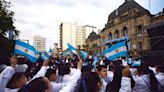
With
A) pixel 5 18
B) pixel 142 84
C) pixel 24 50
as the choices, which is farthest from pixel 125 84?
pixel 5 18

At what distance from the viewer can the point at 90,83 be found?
3381 millimetres

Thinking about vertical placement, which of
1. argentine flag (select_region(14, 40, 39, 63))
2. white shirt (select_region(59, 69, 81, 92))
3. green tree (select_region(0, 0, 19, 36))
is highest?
green tree (select_region(0, 0, 19, 36))

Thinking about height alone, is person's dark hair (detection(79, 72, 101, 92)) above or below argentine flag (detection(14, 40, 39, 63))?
below

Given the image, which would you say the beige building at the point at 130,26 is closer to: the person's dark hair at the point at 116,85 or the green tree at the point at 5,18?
the green tree at the point at 5,18

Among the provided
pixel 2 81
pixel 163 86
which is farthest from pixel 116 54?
pixel 2 81

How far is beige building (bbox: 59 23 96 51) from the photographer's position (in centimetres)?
15788

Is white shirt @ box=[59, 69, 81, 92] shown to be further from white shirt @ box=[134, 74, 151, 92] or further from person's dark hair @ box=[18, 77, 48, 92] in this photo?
white shirt @ box=[134, 74, 151, 92]

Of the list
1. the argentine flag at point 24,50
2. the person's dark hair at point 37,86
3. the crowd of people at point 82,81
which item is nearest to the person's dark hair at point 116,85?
the crowd of people at point 82,81

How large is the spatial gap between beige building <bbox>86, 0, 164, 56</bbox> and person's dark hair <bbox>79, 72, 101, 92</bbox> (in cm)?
3864

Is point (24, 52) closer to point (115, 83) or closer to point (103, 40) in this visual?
point (115, 83)

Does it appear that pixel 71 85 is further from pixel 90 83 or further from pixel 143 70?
pixel 143 70

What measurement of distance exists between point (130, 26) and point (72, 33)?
11599cm

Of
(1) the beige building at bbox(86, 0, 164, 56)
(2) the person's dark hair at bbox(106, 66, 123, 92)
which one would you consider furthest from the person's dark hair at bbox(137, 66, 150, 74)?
(1) the beige building at bbox(86, 0, 164, 56)

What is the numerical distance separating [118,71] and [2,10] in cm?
2866
